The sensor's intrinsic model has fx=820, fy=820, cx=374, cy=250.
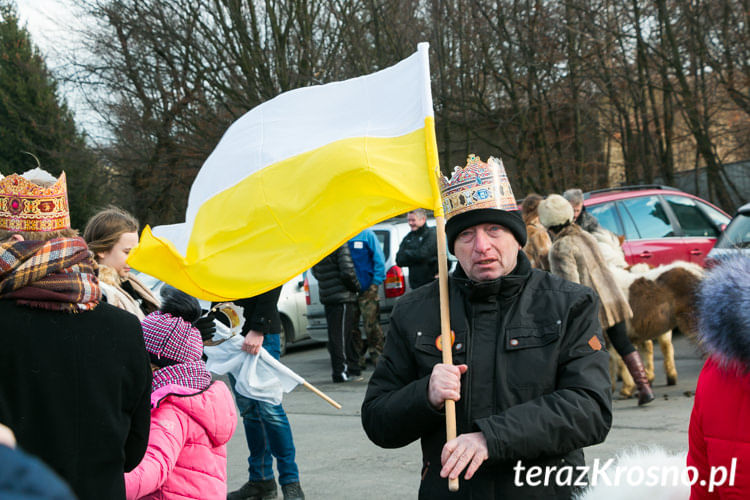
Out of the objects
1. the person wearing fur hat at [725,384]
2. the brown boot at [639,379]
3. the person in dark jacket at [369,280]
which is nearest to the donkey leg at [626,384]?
the brown boot at [639,379]

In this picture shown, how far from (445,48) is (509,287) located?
1782cm

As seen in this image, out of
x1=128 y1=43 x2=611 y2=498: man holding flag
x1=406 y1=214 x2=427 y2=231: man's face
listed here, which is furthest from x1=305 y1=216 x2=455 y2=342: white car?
x1=128 y1=43 x2=611 y2=498: man holding flag

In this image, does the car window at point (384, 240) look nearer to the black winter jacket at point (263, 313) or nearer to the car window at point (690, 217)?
the car window at point (690, 217)

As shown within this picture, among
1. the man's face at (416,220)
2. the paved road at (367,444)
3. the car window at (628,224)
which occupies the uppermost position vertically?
the man's face at (416,220)

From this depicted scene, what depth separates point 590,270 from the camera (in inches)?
293

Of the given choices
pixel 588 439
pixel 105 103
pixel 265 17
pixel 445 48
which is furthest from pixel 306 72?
pixel 588 439

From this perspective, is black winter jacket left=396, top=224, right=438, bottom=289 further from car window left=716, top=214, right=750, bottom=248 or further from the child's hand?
the child's hand

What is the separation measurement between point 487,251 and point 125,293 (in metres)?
2.59

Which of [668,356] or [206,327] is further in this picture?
[668,356]

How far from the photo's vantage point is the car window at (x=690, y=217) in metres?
11.2

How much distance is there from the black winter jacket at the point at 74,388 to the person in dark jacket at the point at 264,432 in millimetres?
2919

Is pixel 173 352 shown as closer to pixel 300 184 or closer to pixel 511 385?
pixel 300 184

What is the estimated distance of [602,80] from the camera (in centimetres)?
1881

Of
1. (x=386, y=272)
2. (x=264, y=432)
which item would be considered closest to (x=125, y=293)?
(x=264, y=432)
